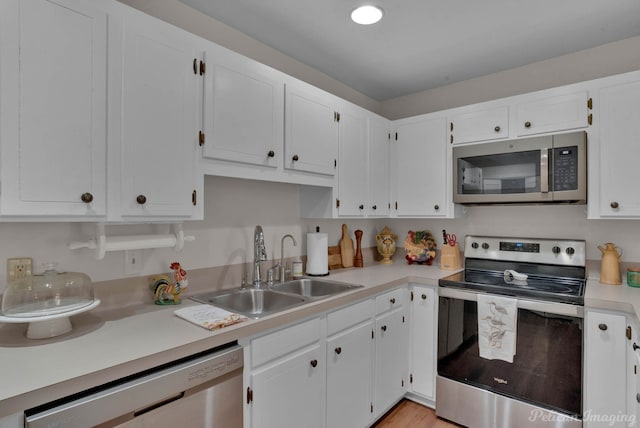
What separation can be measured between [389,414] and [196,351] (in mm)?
1730

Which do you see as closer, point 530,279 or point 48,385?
point 48,385

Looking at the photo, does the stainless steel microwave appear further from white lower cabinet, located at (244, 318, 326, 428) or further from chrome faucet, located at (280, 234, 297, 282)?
white lower cabinet, located at (244, 318, 326, 428)

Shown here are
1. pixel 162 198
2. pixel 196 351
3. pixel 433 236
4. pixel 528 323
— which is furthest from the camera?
pixel 433 236

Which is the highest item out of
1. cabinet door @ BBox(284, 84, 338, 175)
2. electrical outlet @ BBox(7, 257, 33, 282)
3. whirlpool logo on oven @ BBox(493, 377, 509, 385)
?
cabinet door @ BBox(284, 84, 338, 175)

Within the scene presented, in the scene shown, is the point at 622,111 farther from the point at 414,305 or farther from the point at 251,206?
the point at 251,206

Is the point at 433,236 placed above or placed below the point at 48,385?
above

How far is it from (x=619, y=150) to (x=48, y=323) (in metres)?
2.93

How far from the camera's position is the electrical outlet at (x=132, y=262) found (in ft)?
5.25

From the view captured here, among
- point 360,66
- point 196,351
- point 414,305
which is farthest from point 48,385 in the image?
point 360,66

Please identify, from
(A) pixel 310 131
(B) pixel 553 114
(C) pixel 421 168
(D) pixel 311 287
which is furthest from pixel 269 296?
(B) pixel 553 114

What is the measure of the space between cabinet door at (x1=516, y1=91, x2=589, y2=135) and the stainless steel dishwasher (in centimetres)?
228

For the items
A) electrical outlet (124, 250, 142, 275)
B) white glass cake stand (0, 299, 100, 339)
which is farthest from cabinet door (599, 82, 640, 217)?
white glass cake stand (0, 299, 100, 339)

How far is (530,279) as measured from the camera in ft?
7.89

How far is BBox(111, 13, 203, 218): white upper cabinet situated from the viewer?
1.34m
